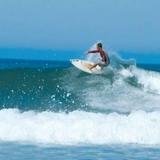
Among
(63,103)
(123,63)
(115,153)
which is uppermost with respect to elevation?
(123,63)

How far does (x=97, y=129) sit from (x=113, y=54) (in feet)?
31.9

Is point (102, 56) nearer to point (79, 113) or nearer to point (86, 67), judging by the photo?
point (86, 67)

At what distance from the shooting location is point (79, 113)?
16.3m

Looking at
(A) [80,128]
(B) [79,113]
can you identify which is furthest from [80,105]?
(A) [80,128]

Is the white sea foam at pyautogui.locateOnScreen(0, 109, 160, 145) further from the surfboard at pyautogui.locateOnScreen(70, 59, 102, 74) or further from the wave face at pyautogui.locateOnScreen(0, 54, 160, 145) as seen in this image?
the surfboard at pyautogui.locateOnScreen(70, 59, 102, 74)

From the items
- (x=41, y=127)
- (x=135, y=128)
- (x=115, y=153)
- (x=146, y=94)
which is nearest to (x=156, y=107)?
(x=146, y=94)

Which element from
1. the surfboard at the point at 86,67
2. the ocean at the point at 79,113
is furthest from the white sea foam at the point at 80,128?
the surfboard at the point at 86,67

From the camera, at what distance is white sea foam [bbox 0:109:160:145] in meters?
14.3

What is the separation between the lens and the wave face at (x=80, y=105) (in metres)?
14.5

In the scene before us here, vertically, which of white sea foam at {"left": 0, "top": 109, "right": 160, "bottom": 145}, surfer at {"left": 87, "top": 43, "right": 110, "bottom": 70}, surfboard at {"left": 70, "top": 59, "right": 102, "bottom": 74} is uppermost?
surfer at {"left": 87, "top": 43, "right": 110, "bottom": 70}

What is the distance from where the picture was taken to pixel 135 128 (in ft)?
49.3

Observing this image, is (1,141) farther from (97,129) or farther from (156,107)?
(156,107)

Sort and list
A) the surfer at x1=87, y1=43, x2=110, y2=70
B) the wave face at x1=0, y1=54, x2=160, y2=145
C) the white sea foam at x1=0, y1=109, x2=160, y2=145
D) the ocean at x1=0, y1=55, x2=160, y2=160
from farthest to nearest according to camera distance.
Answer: the surfer at x1=87, y1=43, x2=110, y2=70, the wave face at x1=0, y1=54, x2=160, y2=145, the white sea foam at x1=0, y1=109, x2=160, y2=145, the ocean at x1=0, y1=55, x2=160, y2=160

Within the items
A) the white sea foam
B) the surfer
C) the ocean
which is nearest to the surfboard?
the surfer
